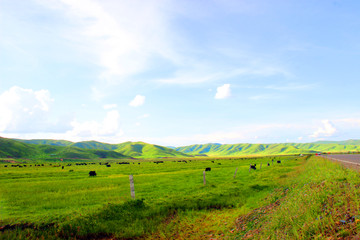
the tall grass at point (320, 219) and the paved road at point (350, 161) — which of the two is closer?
the tall grass at point (320, 219)

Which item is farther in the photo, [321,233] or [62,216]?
[62,216]

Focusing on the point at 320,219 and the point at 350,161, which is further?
the point at 350,161

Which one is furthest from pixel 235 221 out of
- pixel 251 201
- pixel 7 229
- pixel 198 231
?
pixel 7 229

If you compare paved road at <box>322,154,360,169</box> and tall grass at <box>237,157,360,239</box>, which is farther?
paved road at <box>322,154,360,169</box>

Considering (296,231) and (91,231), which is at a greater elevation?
(296,231)

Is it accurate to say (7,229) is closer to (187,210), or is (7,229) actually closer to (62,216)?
(62,216)

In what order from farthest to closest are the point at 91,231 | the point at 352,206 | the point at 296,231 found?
the point at 91,231 → the point at 352,206 → the point at 296,231

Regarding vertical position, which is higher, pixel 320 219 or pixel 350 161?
pixel 320 219

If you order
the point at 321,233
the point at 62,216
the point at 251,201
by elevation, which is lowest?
the point at 251,201

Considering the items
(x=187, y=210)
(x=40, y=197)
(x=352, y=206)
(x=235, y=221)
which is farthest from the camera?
(x=40, y=197)

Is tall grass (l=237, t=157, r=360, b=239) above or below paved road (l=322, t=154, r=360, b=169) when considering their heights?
above

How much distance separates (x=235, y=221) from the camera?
12.1m

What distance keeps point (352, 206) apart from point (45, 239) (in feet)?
43.0

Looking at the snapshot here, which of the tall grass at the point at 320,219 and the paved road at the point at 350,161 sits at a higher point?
the tall grass at the point at 320,219
